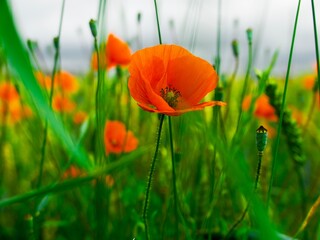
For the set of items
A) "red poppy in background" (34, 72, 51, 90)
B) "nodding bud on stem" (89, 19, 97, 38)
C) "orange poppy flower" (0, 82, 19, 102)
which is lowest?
"orange poppy flower" (0, 82, 19, 102)

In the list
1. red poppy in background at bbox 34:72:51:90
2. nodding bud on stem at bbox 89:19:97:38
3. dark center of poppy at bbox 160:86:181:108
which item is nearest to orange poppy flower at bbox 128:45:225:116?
dark center of poppy at bbox 160:86:181:108

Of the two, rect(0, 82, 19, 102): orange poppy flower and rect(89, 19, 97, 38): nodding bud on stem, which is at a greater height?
rect(89, 19, 97, 38): nodding bud on stem

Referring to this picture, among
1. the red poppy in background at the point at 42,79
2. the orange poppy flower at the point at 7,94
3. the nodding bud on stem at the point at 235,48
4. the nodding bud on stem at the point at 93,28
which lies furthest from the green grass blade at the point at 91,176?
the orange poppy flower at the point at 7,94

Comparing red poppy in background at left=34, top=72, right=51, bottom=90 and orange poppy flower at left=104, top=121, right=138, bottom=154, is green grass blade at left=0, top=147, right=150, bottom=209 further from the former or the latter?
orange poppy flower at left=104, top=121, right=138, bottom=154

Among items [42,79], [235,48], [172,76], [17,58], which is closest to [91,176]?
[17,58]

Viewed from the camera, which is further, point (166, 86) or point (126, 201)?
point (126, 201)

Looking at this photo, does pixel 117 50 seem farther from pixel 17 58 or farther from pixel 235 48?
pixel 17 58

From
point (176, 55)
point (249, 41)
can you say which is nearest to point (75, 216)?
point (249, 41)

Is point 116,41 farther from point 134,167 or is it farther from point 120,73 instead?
point 134,167
